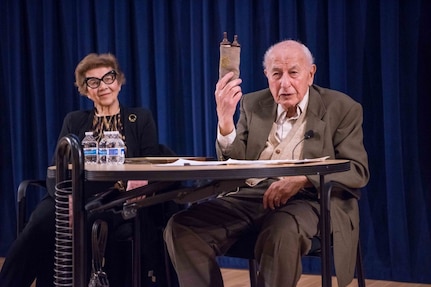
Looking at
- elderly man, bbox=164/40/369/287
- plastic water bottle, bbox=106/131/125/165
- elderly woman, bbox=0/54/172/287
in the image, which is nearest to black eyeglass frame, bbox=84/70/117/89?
elderly woman, bbox=0/54/172/287

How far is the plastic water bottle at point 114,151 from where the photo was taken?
7.84 feet

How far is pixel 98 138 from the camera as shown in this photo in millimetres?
3332

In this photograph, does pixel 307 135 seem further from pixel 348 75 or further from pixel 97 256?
pixel 348 75

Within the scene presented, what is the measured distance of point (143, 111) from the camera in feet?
11.1

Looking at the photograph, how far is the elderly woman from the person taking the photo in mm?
2885

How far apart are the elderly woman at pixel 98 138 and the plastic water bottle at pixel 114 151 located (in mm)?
476

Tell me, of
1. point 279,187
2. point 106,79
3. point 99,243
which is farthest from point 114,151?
point 106,79

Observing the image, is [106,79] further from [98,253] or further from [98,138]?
[98,253]

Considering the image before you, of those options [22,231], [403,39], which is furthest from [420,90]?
[22,231]

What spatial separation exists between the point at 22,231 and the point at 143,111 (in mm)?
855

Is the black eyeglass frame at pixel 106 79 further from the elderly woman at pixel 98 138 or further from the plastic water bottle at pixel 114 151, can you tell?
the plastic water bottle at pixel 114 151

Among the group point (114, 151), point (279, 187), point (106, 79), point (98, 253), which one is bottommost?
point (98, 253)

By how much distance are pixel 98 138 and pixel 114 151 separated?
3.12 ft

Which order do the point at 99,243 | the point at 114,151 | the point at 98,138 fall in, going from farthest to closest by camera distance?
the point at 98,138
the point at 99,243
the point at 114,151
